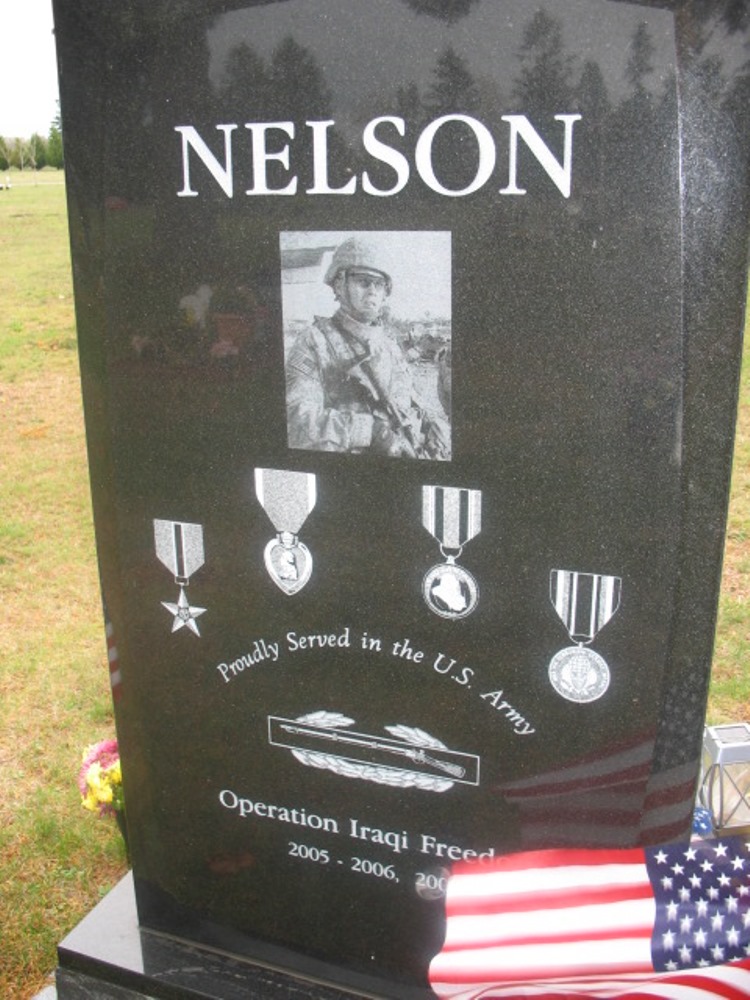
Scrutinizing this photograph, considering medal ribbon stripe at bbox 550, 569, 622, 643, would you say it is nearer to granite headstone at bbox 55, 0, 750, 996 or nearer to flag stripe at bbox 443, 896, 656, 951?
granite headstone at bbox 55, 0, 750, 996

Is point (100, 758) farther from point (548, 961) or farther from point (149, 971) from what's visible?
point (548, 961)

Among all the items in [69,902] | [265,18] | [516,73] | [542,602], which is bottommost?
[69,902]

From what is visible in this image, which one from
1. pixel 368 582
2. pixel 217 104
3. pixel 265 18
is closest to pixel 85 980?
pixel 368 582

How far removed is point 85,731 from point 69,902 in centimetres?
94

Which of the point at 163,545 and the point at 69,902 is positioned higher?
the point at 163,545

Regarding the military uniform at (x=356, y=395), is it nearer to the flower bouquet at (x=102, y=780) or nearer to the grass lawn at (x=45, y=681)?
the flower bouquet at (x=102, y=780)

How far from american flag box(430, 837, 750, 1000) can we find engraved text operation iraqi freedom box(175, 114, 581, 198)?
1300 millimetres

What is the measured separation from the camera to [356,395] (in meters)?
2.11

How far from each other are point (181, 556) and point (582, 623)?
933mm

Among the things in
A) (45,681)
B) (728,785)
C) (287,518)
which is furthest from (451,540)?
(45,681)

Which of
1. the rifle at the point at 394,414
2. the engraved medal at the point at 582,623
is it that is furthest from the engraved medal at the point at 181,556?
the engraved medal at the point at 582,623

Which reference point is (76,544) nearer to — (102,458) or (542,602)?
(102,458)

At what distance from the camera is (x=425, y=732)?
2297 millimetres

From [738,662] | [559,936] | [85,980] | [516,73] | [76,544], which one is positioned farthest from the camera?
[76,544]
